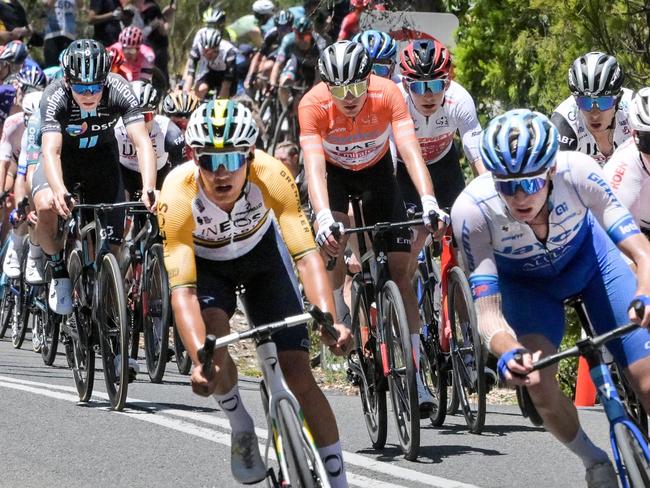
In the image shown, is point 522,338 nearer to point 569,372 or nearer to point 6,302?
point 569,372

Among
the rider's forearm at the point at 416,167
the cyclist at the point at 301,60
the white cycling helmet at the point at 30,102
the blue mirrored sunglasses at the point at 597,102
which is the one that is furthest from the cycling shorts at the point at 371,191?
the cyclist at the point at 301,60

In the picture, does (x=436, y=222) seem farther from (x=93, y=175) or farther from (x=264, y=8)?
(x=264, y=8)

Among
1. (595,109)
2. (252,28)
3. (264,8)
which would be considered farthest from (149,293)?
(252,28)

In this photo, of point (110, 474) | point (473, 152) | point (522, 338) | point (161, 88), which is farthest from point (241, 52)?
point (522, 338)

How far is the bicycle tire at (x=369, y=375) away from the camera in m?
8.83

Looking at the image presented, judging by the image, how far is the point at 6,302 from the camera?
15.4 metres

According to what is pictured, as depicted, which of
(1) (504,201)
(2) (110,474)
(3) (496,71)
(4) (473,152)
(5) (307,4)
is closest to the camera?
(1) (504,201)

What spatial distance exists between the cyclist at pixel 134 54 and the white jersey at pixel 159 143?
13.7 ft

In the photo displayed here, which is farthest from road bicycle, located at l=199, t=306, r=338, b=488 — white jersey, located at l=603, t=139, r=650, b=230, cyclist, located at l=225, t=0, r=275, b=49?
cyclist, located at l=225, t=0, r=275, b=49

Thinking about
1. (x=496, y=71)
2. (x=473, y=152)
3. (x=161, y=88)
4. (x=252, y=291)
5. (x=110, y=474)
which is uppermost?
(x=161, y=88)

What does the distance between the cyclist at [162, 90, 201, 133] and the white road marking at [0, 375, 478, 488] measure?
3495mm

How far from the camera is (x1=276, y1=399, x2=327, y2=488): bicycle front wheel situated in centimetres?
604

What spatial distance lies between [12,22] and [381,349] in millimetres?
12412

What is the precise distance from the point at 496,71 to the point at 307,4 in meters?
3.48
